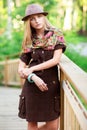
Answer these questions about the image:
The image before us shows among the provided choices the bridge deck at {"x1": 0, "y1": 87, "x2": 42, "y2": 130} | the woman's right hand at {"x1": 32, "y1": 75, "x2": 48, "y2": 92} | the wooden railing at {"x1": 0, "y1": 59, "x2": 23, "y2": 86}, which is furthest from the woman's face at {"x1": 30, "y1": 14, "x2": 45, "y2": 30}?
the wooden railing at {"x1": 0, "y1": 59, "x2": 23, "y2": 86}

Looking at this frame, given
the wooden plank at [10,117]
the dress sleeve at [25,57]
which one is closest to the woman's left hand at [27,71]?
the dress sleeve at [25,57]

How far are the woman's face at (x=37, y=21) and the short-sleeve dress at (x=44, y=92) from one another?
0.28 feet

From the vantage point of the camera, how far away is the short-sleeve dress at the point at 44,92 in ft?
11.7

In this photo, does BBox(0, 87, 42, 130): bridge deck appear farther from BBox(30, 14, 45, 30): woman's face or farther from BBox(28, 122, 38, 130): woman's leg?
BBox(30, 14, 45, 30): woman's face

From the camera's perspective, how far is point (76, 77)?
289cm

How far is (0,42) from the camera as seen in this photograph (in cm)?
1647

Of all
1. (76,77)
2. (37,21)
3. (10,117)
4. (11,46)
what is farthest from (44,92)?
(11,46)

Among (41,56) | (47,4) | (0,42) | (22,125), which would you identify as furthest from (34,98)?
(47,4)

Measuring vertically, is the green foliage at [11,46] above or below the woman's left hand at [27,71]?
below

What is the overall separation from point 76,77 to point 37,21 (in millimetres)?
834

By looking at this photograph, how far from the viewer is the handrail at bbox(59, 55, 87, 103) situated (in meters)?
2.44

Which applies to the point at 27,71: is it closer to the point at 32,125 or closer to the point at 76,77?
the point at 32,125

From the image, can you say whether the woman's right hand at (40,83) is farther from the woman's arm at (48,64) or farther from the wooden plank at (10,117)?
the wooden plank at (10,117)

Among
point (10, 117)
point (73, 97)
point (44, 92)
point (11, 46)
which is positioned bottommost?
point (11, 46)
